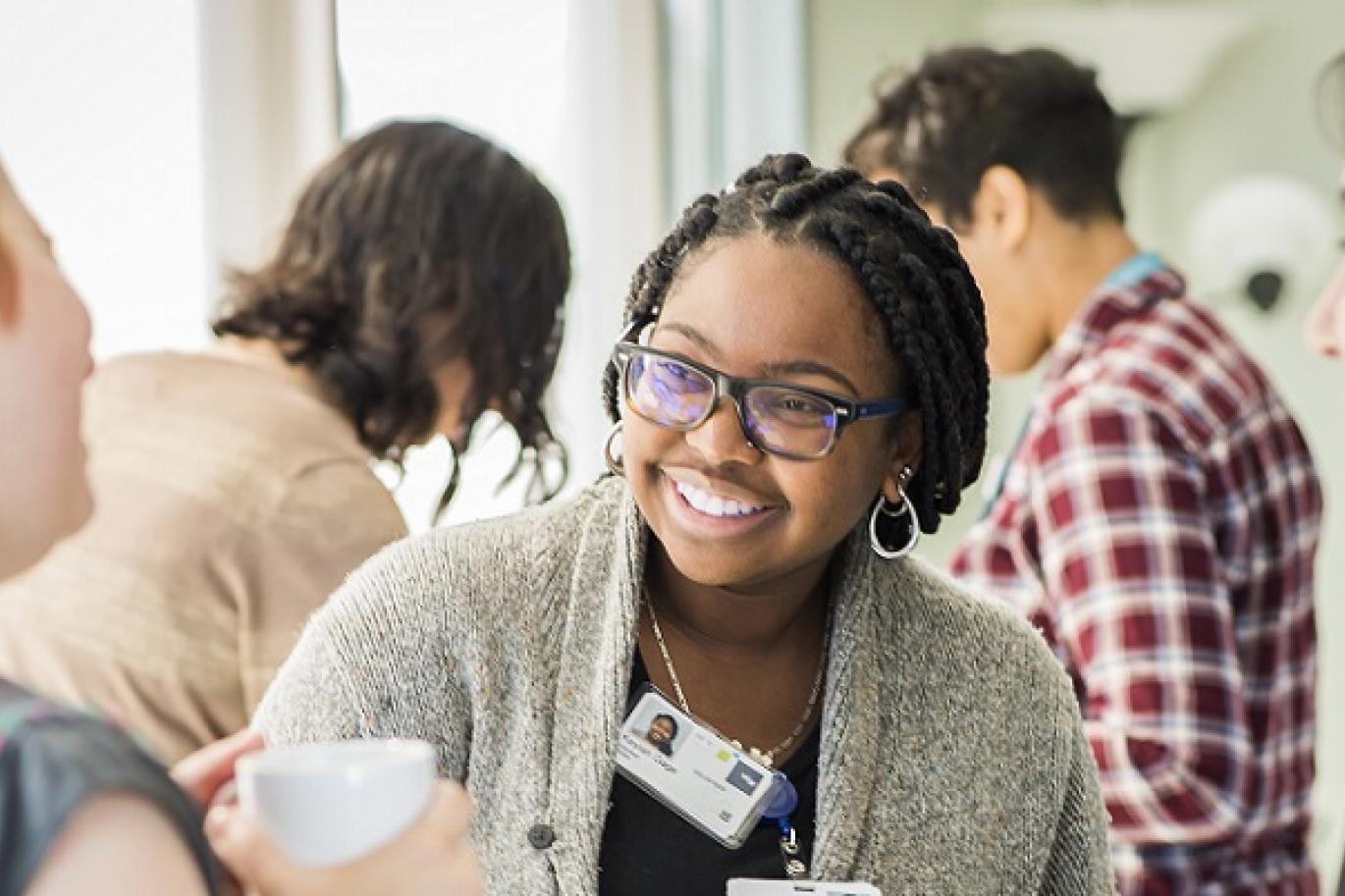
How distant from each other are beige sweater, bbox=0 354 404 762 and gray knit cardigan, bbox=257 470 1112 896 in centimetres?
45

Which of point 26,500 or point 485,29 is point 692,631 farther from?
point 485,29

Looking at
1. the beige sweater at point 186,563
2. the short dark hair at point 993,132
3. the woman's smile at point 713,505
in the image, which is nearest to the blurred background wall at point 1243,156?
the short dark hair at point 993,132

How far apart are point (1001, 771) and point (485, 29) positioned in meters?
2.20

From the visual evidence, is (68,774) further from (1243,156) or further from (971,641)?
(1243,156)

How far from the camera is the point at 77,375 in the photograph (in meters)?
0.78

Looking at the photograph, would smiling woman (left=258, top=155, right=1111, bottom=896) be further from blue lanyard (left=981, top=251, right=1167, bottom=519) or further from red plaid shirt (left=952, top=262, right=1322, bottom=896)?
blue lanyard (left=981, top=251, right=1167, bottom=519)

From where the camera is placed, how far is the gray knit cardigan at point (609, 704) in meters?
1.54

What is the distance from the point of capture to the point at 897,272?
5.42ft

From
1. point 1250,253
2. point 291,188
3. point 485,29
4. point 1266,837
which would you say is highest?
point 485,29

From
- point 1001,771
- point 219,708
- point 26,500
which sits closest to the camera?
point 26,500

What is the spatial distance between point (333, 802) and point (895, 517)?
3.39 ft

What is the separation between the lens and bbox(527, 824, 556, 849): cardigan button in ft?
5.04

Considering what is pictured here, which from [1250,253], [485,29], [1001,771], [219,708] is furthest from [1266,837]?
[1250,253]

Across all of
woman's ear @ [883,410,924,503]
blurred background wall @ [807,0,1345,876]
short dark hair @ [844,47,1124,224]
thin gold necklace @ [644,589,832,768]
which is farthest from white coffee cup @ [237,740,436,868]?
blurred background wall @ [807,0,1345,876]
